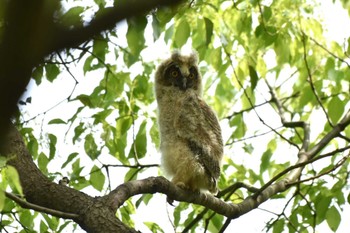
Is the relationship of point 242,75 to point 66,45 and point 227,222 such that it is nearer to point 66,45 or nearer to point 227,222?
point 227,222

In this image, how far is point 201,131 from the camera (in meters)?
3.78

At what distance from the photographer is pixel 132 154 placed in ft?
12.9

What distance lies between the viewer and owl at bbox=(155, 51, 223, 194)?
11.7 feet

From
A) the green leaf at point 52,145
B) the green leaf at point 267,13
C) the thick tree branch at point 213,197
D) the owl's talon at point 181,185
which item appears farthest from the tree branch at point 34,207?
the green leaf at point 267,13

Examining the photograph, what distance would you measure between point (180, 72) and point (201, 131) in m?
0.67

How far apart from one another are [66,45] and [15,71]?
58mm

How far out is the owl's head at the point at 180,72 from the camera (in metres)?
4.22

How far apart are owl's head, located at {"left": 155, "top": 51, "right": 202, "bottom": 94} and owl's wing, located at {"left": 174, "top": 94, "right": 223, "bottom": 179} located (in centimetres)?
29

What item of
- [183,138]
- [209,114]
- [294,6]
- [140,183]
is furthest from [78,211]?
[294,6]

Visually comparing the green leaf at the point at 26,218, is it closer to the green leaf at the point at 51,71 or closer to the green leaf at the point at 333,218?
the green leaf at the point at 51,71

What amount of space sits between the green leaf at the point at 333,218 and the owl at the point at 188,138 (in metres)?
0.81

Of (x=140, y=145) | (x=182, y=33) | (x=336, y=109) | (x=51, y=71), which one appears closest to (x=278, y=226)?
(x=336, y=109)

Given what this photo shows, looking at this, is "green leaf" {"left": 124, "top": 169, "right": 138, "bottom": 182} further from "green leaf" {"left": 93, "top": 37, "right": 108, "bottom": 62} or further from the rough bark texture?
the rough bark texture

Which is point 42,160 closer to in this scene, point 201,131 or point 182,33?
point 201,131
